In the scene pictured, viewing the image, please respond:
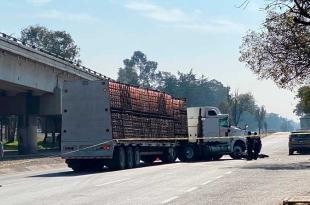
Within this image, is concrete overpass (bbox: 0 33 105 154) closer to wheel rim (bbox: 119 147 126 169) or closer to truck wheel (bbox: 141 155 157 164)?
truck wheel (bbox: 141 155 157 164)

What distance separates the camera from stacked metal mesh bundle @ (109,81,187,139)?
29938mm

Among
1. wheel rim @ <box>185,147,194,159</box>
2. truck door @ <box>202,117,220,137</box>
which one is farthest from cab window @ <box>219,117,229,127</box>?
wheel rim @ <box>185,147,194,159</box>

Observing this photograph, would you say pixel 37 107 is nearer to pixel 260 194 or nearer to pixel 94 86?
pixel 94 86

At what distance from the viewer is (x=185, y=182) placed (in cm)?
2023

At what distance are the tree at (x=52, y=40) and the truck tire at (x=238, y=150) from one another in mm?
98863

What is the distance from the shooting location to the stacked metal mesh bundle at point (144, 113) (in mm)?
29938

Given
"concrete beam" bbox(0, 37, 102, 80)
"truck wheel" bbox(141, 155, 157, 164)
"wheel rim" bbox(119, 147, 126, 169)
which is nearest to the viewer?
"wheel rim" bbox(119, 147, 126, 169)

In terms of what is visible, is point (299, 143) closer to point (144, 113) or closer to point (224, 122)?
point (224, 122)

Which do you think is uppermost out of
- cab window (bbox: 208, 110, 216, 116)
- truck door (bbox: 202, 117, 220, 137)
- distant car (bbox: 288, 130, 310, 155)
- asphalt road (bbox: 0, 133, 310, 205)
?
cab window (bbox: 208, 110, 216, 116)

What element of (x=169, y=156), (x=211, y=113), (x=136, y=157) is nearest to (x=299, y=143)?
(x=211, y=113)

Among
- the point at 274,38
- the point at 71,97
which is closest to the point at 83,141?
the point at 71,97

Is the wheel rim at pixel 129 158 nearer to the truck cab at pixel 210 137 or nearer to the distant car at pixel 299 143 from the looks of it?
the truck cab at pixel 210 137

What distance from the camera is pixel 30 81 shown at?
4884 cm

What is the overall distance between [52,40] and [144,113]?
10567cm
